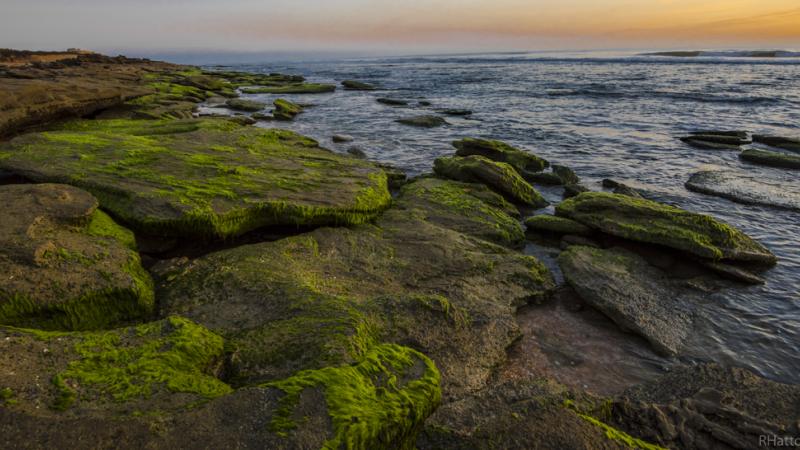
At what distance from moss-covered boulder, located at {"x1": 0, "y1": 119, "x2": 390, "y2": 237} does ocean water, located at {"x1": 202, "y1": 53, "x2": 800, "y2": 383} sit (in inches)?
243

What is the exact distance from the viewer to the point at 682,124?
25344 millimetres

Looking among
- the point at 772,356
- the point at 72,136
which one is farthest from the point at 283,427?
the point at 72,136

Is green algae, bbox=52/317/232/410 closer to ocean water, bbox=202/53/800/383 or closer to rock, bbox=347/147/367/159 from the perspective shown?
ocean water, bbox=202/53/800/383

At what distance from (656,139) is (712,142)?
230cm

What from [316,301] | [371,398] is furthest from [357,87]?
[371,398]

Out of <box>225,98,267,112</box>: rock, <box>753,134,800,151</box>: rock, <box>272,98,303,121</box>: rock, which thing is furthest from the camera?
<box>225,98,267,112</box>: rock

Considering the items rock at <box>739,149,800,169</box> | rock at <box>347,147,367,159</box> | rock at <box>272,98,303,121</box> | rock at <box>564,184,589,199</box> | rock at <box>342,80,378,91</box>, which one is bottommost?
rock at <box>564,184,589,199</box>

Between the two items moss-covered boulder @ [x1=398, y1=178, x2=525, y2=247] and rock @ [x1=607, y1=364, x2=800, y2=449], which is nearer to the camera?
rock @ [x1=607, y1=364, x2=800, y2=449]

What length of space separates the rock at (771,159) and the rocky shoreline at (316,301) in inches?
406

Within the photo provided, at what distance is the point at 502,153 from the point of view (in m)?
16.0

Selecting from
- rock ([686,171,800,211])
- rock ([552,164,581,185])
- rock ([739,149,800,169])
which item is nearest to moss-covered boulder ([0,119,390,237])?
rock ([552,164,581,185])

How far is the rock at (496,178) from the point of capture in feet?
40.4

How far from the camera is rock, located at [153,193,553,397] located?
509cm

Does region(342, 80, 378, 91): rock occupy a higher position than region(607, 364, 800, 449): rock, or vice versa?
region(342, 80, 378, 91): rock
